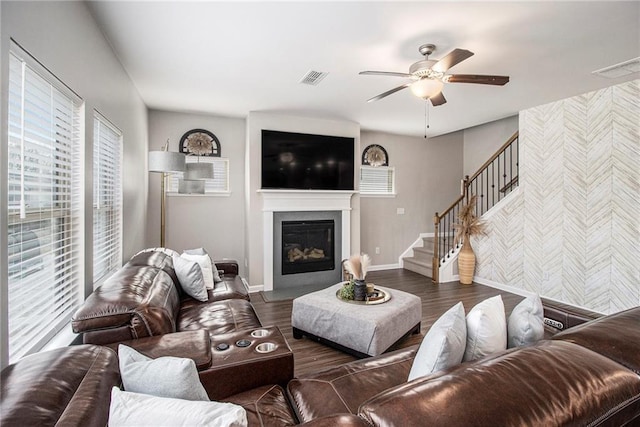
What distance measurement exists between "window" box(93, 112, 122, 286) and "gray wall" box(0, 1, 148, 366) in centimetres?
12

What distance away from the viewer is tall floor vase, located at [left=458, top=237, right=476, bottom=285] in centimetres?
498

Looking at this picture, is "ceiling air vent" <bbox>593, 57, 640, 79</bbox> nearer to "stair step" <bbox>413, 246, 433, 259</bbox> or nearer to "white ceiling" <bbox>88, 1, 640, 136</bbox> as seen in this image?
"white ceiling" <bbox>88, 1, 640, 136</bbox>

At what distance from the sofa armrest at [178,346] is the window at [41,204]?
42cm

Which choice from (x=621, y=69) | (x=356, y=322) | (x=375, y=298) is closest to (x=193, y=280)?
(x=356, y=322)

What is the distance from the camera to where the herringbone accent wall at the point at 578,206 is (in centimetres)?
341

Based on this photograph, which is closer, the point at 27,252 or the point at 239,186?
the point at 27,252

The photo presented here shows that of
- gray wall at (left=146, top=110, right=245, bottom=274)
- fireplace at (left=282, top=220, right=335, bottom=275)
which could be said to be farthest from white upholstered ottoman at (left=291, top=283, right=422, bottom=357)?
gray wall at (left=146, top=110, right=245, bottom=274)

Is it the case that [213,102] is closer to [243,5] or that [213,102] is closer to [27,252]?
[243,5]

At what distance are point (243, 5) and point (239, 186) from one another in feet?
10.7

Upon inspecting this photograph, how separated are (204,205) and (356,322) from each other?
3.32 meters

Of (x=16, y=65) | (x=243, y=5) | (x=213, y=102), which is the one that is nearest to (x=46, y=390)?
(x=16, y=65)

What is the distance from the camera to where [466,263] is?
5.00m

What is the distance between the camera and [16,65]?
134 centimetres

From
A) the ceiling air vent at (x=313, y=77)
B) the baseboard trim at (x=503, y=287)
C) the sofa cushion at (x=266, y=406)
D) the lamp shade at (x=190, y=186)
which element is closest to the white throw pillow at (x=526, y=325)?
the sofa cushion at (x=266, y=406)
